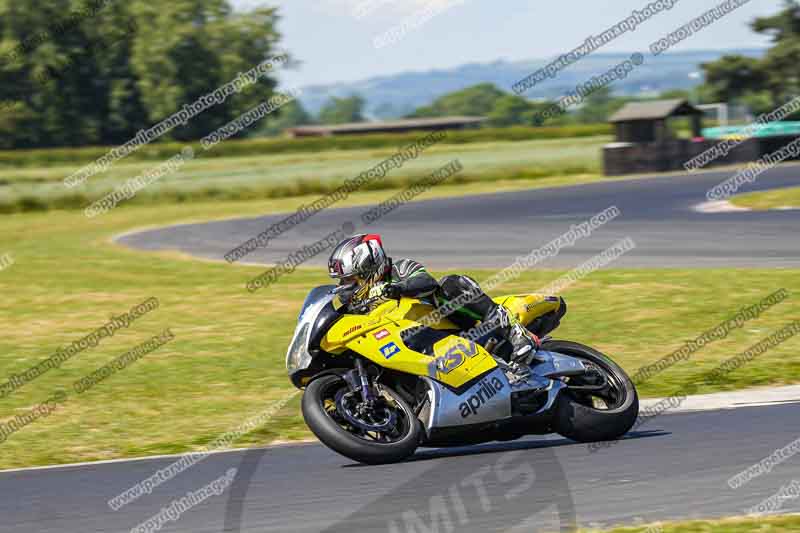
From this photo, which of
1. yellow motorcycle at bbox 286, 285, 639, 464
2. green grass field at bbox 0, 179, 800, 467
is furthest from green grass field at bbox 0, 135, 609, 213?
yellow motorcycle at bbox 286, 285, 639, 464

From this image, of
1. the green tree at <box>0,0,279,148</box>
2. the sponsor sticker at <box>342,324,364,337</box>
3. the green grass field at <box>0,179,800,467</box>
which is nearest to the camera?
the sponsor sticker at <box>342,324,364,337</box>

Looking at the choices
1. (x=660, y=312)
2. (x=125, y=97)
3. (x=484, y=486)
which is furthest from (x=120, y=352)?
(x=125, y=97)

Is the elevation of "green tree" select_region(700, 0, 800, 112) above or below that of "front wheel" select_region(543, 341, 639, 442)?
below

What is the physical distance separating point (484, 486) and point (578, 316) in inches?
317

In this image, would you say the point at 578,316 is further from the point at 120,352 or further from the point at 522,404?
the point at 522,404

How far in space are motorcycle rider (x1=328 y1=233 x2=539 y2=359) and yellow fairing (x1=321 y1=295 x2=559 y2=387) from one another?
0.12 m

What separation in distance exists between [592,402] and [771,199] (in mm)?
21331

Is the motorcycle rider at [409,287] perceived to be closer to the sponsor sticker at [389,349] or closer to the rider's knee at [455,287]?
the rider's knee at [455,287]

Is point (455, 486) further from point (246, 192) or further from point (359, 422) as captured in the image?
point (246, 192)

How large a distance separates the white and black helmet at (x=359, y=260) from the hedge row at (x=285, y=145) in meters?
52.8

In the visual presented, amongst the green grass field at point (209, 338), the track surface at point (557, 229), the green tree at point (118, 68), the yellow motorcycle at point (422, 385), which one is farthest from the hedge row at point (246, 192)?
the yellow motorcycle at point (422, 385)

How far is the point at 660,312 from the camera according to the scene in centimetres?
1459

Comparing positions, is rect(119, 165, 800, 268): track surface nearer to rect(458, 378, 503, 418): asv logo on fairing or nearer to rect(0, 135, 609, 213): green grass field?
rect(0, 135, 609, 213): green grass field

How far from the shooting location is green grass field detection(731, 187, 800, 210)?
2778 centimetres
